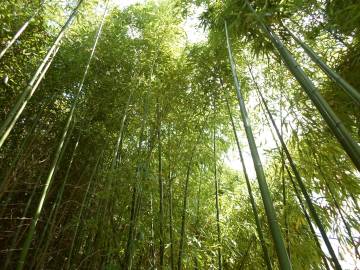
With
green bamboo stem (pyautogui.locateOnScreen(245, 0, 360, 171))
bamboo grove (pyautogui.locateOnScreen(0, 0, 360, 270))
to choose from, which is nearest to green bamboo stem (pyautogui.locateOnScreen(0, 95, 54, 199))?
bamboo grove (pyautogui.locateOnScreen(0, 0, 360, 270))

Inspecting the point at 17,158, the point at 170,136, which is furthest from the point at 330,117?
the point at 17,158

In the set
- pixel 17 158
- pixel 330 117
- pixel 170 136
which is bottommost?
pixel 330 117

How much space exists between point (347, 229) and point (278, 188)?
97 centimetres

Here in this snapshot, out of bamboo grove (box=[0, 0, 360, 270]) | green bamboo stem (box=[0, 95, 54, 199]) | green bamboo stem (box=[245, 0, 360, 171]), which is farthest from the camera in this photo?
bamboo grove (box=[0, 0, 360, 270])

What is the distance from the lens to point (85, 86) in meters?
4.57

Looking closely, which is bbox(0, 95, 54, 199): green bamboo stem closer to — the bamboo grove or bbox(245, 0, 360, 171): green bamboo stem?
the bamboo grove

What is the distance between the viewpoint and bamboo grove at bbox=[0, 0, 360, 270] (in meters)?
3.00

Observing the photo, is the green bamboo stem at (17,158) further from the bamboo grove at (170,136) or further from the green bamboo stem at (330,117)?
the green bamboo stem at (330,117)

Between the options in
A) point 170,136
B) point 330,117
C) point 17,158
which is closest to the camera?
point 330,117

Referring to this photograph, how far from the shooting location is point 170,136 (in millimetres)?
4121

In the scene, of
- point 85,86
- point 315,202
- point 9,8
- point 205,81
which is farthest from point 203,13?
point 315,202

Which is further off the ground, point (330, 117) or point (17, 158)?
point (17, 158)

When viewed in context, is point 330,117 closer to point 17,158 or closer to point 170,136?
point 170,136

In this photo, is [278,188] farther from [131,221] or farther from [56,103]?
[56,103]
